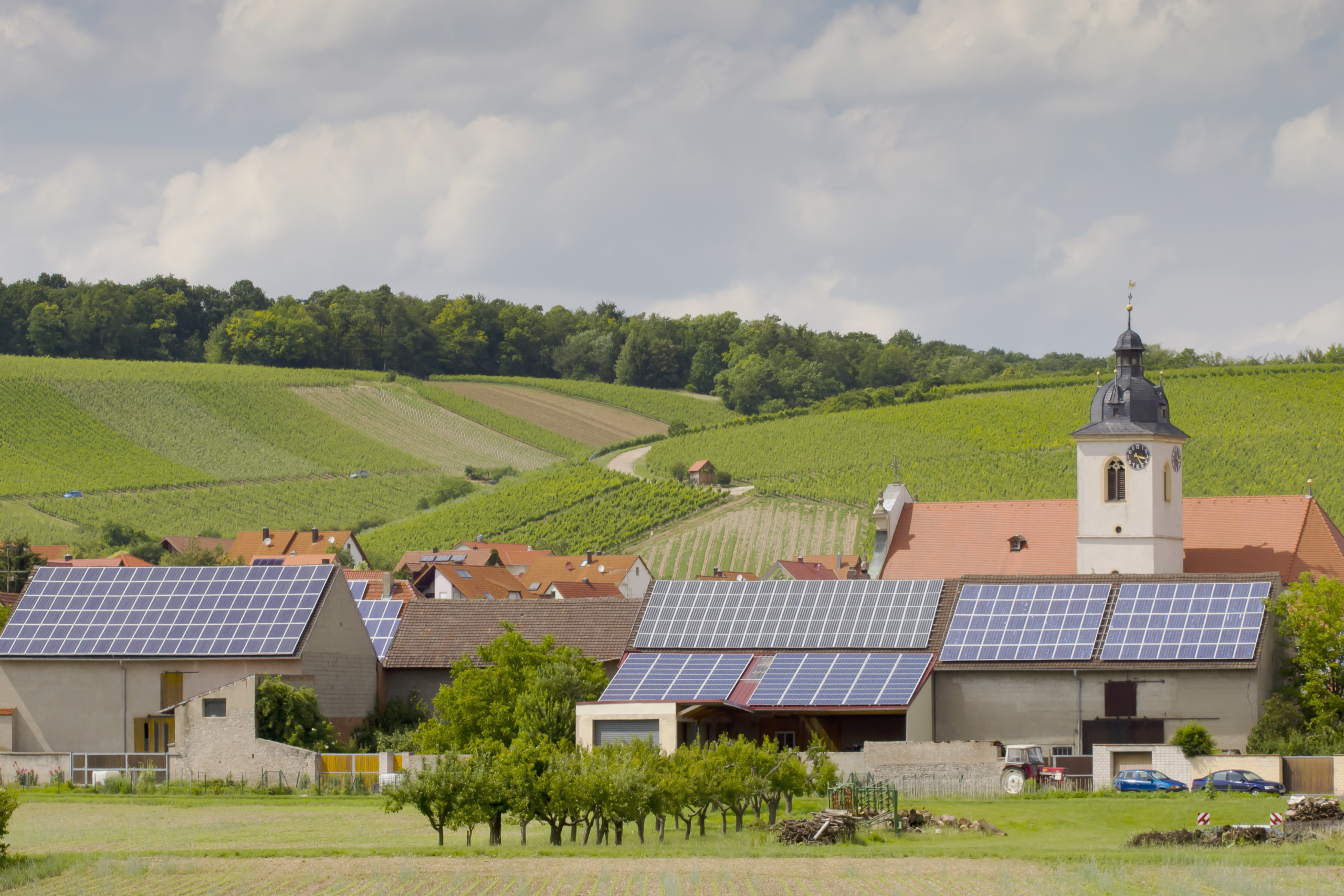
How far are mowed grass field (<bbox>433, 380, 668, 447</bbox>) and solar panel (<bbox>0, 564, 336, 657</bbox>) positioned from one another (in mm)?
111453

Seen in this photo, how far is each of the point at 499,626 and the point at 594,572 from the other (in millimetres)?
45598

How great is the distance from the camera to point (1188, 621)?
4953cm

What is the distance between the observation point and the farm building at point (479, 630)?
5362cm

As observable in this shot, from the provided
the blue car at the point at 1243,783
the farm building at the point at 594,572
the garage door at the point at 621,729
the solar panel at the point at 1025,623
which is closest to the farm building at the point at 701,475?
the farm building at the point at 594,572

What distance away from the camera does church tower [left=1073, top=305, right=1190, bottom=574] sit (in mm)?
60594

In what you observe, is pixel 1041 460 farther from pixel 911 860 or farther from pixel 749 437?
pixel 911 860

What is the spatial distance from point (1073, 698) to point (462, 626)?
61.9 feet

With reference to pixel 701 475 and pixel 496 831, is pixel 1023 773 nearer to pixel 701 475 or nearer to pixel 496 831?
pixel 496 831

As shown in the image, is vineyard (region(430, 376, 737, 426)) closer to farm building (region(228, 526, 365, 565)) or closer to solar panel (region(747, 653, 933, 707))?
farm building (region(228, 526, 365, 565))

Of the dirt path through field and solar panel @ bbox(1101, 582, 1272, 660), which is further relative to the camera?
solar panel @ bbox(1101, 582, 1272, 660)

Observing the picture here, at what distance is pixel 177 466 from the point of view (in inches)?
5694

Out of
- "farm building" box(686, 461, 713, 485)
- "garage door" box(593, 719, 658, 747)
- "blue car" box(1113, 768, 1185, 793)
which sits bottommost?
"blue car" box(1113, 768, 1185, 793)

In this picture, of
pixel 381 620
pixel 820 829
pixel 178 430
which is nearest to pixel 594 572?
pixel 381 620

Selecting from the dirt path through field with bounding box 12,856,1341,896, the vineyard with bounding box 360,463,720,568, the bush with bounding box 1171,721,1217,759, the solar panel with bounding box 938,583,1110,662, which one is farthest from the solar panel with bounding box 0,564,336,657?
the vineyard with bounding box 360,463,720,568
